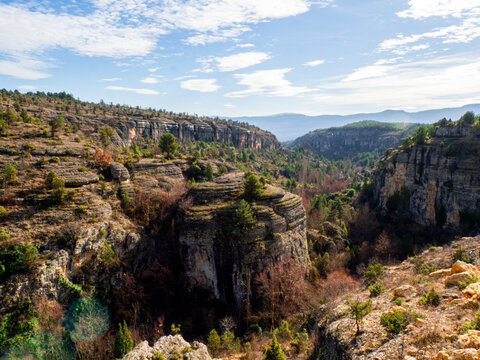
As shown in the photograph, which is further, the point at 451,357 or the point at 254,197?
the point at 254,197

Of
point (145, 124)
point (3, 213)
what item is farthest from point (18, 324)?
point (145, 124)

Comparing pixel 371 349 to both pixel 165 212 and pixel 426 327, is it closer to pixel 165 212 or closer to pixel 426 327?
pixel 426 327

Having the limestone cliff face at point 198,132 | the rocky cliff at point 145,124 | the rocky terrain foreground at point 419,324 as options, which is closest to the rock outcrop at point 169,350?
the rocky terrain foreground at point 419,324

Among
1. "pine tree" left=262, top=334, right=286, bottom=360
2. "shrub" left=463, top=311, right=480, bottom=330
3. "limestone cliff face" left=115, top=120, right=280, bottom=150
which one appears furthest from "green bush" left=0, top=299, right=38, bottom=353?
"limestone cliff face" left=115, top=120, right=280, bottom=150

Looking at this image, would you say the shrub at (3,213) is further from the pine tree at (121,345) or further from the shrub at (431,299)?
the shrub at (431,299)

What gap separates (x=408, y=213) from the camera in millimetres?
60281

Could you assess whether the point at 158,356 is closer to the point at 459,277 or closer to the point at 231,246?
the point at 231,246

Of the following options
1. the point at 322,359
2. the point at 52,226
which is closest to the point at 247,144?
the point at 52,226

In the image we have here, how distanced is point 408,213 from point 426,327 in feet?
186

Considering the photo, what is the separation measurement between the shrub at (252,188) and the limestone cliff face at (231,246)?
4.46 ft

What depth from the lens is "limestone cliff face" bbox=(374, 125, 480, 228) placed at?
160 feet

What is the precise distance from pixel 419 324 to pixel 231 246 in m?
22.5

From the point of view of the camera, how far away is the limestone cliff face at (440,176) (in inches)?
1924

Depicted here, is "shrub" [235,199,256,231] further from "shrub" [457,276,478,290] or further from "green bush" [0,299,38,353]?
"green bush" [0,299,38,353]
